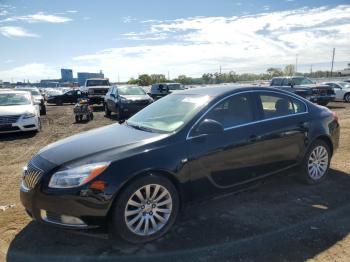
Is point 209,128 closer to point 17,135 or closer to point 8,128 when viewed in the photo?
point 8,128

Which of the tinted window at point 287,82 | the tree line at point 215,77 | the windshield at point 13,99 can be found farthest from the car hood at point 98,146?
the tree line at point 215,77

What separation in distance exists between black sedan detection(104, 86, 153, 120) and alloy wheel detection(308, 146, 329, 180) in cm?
1078

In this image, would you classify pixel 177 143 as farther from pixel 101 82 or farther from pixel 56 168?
pixel 101 82

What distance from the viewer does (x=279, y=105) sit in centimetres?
507

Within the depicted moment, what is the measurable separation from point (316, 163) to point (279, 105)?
1.15 metres

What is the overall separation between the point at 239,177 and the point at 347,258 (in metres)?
1.48

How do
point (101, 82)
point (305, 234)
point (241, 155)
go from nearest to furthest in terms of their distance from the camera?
point (305, 234), point (241, 155), point (101, 82)

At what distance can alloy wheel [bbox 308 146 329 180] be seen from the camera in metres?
5.31

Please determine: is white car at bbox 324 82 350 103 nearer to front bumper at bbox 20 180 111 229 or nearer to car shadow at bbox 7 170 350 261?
car shadow at bbox 7 170 350 261

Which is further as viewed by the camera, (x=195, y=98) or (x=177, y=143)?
(x=195, y=98)

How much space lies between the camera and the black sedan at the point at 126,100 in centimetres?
1547

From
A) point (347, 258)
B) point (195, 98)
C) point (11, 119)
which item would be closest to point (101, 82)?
point (11, 119)

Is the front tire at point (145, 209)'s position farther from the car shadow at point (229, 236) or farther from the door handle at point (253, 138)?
the door handle at point (253, 138)

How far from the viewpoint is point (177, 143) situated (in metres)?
3.86
